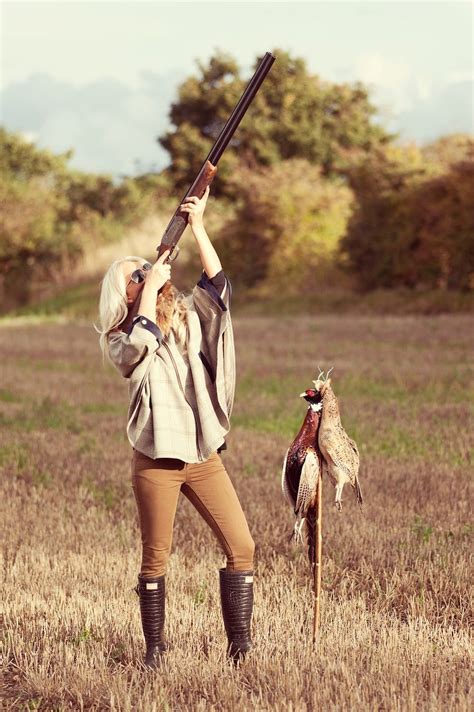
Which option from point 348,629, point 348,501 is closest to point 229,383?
point 348,629

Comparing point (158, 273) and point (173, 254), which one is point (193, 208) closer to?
point (173, 254)

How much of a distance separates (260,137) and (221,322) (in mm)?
46465

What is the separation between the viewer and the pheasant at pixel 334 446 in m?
4.79

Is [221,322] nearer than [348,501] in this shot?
Yes

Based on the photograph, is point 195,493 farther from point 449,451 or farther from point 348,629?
point 449,451

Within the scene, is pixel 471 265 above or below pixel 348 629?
above

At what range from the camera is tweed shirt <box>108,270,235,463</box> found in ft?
15.4

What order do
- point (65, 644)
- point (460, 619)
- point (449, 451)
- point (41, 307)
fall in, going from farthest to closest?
point (41, 307) → point (449, 451) → point (460, 619) → point (65, 644)

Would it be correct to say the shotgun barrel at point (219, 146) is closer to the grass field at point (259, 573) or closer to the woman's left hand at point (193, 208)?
the woman's left hand at point (193, 208)

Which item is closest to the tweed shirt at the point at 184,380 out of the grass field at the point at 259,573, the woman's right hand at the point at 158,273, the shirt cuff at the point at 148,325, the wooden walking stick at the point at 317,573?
the shirt cuff at the point at 148,325

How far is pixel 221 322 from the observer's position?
4.92 meters

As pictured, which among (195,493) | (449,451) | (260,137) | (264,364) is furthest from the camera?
(260,137)

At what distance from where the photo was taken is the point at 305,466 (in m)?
4.77

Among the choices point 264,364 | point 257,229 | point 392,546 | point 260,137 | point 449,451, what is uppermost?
point 260,137
